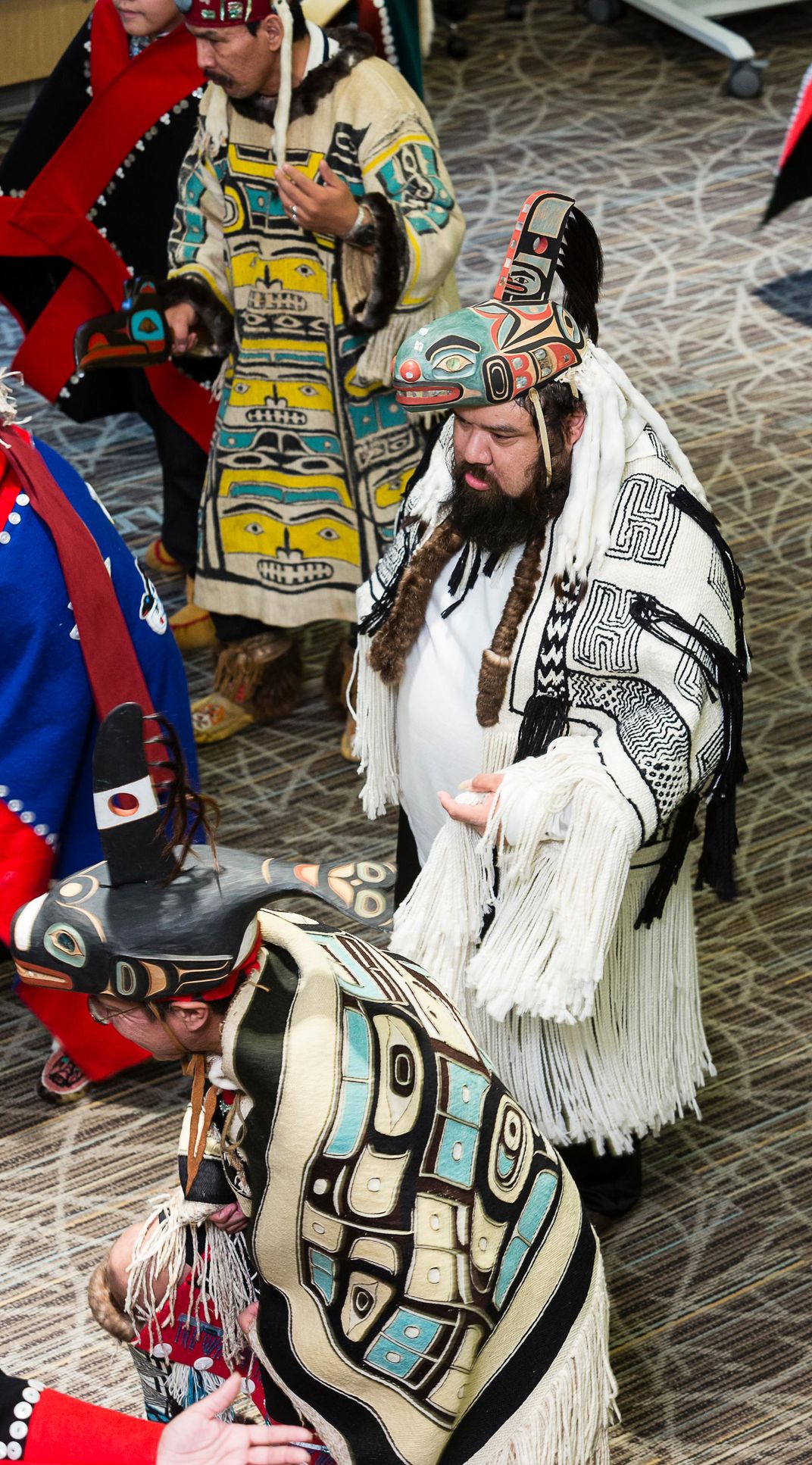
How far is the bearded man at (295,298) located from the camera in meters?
2.83

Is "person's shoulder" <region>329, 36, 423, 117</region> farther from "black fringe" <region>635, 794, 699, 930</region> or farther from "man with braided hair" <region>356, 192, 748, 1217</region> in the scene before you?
"black fringe" <region>635, 794, 699, 930</region>

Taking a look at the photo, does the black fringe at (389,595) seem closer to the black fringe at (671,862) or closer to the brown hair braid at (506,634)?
the brown hair braid at (506,634)

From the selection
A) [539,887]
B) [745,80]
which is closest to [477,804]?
[539,887]

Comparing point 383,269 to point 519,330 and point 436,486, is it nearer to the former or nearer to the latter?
point 436,486

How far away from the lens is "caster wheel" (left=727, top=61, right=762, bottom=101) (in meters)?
5.73

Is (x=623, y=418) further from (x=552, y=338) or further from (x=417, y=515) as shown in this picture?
(x=417, y=515)

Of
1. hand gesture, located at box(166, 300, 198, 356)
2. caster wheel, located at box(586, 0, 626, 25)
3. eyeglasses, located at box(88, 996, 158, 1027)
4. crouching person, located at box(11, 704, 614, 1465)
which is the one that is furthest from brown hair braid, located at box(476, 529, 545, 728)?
caster wheel, located at box(586, 0, 626, 25)

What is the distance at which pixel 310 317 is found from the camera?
10.1 ft

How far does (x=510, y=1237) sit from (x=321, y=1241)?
19 cm

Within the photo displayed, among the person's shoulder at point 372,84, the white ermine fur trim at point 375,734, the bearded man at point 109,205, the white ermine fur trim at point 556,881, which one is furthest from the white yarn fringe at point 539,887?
the bearded man at point 109,205

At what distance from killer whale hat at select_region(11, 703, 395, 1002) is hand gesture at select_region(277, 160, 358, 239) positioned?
150 centimetres

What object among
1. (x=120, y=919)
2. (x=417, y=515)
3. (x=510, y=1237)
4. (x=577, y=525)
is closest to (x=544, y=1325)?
(x=510, y=1237)

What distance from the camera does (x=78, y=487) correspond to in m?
2.60

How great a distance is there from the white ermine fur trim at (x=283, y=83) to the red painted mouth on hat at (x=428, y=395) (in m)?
0.94
